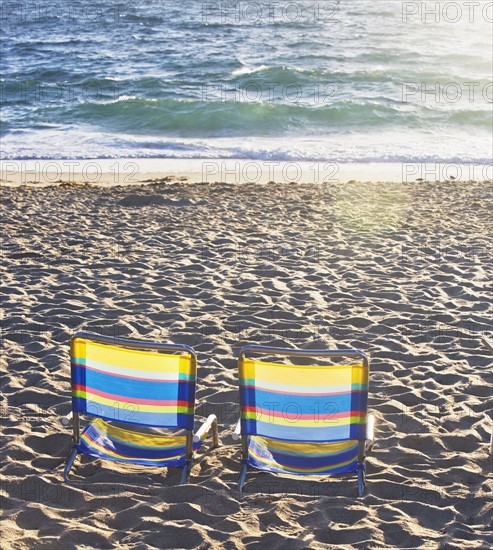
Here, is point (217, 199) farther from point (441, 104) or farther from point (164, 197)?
point (441, 104)

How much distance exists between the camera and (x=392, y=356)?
5828 mm

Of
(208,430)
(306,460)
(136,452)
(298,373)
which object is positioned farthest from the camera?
(208,430)

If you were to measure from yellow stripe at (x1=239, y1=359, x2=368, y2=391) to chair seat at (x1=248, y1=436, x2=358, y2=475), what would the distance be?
379 mm

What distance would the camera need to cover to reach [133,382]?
13.1 ft

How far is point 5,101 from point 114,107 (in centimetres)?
343

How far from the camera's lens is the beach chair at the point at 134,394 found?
12.9 ft

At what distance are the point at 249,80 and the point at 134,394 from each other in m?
22.6

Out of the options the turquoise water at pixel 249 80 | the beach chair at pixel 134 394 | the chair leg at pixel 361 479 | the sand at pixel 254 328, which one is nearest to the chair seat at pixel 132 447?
the beach chair at pixel 134 394

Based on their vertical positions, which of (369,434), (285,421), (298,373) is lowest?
(369,434)

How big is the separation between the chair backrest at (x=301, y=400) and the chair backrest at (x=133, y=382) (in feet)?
0.97

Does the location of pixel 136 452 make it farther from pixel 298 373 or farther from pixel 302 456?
pixel 298 373

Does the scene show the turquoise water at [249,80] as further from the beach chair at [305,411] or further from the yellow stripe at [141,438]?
the beach chair at [305,411]

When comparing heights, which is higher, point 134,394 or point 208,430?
point 134,394

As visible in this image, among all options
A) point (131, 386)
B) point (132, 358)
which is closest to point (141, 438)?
point (131, 386)
